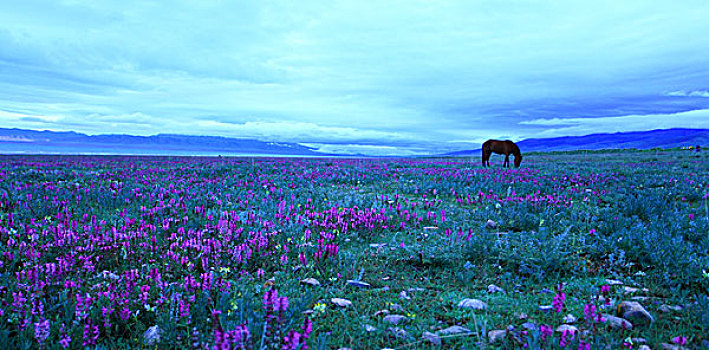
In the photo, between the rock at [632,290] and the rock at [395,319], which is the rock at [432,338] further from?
the rock at [632,290]

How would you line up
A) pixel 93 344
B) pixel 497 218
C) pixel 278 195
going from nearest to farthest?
1. pixel 93 344
2. pixel 497 218
3. pixel 278 195

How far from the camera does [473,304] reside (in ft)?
12.7

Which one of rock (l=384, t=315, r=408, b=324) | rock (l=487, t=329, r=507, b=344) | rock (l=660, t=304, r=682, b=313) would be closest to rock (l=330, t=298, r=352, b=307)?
rock (l=384, t=315, r=408, b=324)

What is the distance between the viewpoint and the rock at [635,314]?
3344 mm

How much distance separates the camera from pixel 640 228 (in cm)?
579

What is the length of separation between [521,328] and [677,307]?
1678mm

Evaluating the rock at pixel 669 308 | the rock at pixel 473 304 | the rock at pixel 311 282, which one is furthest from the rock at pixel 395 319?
the rock at pixel 669 308

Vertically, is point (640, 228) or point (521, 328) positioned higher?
point (640, 228)

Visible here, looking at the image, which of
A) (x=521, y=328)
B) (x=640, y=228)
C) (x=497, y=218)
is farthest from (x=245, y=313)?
(x=497, y=218)

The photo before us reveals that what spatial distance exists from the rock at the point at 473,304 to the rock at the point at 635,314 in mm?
1205

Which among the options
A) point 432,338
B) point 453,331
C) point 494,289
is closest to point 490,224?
point 494,289

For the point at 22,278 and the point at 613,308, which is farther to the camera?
the point at 22,278

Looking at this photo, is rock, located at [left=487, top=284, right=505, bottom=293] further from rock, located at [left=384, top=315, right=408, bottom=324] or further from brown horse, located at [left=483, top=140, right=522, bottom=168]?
brown horse, located at [left=483, top=140, right=522, bottom=168]

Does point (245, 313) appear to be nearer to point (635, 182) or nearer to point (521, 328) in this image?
point (521, 328)
